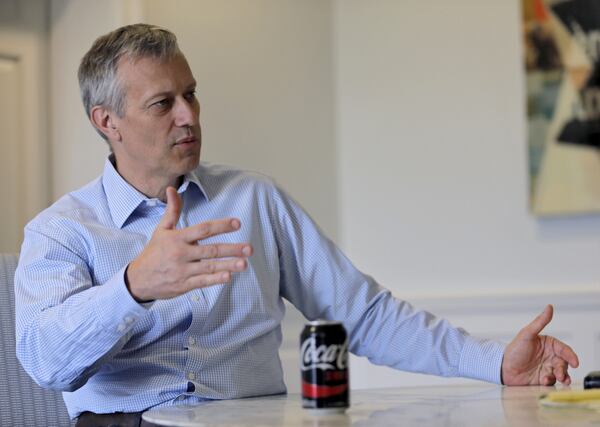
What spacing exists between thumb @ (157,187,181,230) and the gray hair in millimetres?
547

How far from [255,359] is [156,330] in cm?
22

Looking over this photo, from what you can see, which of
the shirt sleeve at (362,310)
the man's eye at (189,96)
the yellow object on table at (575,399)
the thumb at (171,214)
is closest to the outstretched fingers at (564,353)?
the shirt sleeve at (362,310)

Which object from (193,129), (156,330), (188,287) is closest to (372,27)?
(193,129)

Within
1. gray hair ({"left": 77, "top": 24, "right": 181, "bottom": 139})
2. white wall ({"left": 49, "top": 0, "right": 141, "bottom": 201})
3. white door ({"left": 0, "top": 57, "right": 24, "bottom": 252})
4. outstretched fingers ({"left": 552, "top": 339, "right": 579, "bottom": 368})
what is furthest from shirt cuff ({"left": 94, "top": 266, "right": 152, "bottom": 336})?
white door ({"left": 0, "top": 57, "right": 24, "bottom": 252})

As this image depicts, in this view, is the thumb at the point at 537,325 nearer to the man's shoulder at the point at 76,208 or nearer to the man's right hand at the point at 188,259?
the man's right hand at the point at 188,259

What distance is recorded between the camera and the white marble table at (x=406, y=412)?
1.32 metres

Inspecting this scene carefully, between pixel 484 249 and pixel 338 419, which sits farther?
pixel 484 249

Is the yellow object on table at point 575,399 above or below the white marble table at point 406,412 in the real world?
above

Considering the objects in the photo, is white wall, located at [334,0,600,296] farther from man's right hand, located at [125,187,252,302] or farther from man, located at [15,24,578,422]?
man's right hand, located at [125,187,252,302]

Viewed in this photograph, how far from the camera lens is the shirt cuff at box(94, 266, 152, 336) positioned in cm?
165

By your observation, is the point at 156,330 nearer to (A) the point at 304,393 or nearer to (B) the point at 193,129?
(B) the point at 193,129

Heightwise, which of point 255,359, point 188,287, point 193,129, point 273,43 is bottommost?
point 255,359

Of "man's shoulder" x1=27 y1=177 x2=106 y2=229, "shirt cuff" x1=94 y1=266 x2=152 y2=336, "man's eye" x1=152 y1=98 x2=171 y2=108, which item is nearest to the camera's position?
"shirt cuff" x1=94 y1=266 x2=152 y2=336

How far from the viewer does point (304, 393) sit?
142 cm
